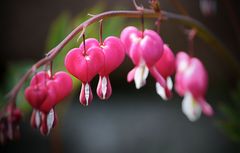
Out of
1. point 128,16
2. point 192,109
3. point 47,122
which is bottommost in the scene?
point 192,109

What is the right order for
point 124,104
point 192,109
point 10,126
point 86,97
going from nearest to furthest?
point 86,97 < point 10,126 < point 192,109 < point 124,104

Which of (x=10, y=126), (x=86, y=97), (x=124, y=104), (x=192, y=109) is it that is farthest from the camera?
(x=124, y=104)

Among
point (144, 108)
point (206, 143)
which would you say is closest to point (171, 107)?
point (144, 108)

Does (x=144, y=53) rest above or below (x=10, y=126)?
above

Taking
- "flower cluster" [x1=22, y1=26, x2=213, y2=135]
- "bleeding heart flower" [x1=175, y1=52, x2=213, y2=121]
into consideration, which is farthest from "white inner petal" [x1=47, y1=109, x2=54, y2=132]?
"bleeding heart flower" [x1=175, y1=52, x2=213, y2=121]

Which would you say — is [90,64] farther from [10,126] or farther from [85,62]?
[10,126]

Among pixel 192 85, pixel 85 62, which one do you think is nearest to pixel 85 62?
pixel 85 62

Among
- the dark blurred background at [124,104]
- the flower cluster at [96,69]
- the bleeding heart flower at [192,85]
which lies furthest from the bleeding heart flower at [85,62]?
the dark blurred background at [124,104]

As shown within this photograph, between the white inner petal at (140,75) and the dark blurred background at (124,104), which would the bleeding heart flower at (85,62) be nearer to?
the white inner petal at (140,75)
